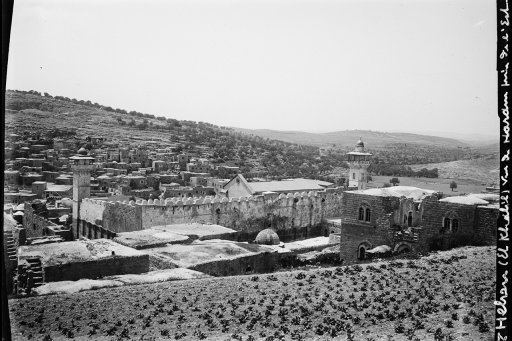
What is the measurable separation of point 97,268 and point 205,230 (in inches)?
321

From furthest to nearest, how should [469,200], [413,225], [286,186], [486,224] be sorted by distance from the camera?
1. [286,186]
2. [413,225]
3. [469,200]
4. [486,224]

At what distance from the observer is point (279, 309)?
7605mm

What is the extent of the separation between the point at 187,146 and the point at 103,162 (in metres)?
20.0

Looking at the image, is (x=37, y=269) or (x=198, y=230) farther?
(x=198, y=230)

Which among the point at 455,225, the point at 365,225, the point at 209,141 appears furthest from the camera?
the point at 209,141

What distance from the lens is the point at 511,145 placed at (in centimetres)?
459

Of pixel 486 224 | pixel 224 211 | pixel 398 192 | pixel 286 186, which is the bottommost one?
pixel 224 211

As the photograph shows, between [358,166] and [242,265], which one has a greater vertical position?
[358,166]

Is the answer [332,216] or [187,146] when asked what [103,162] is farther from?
[332,216]

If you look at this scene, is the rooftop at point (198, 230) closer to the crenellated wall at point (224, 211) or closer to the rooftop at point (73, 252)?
the crenellated wall at point (224, 211)

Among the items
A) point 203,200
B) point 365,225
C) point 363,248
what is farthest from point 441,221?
point 203,200

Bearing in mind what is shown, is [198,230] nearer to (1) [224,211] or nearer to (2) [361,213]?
(1) [224,211]

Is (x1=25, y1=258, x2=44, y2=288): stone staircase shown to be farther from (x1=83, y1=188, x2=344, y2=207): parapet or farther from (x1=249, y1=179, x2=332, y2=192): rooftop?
(x1=249, y1=179, x2=332, y2=192): rooftop

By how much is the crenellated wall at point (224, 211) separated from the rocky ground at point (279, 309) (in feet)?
46.1
